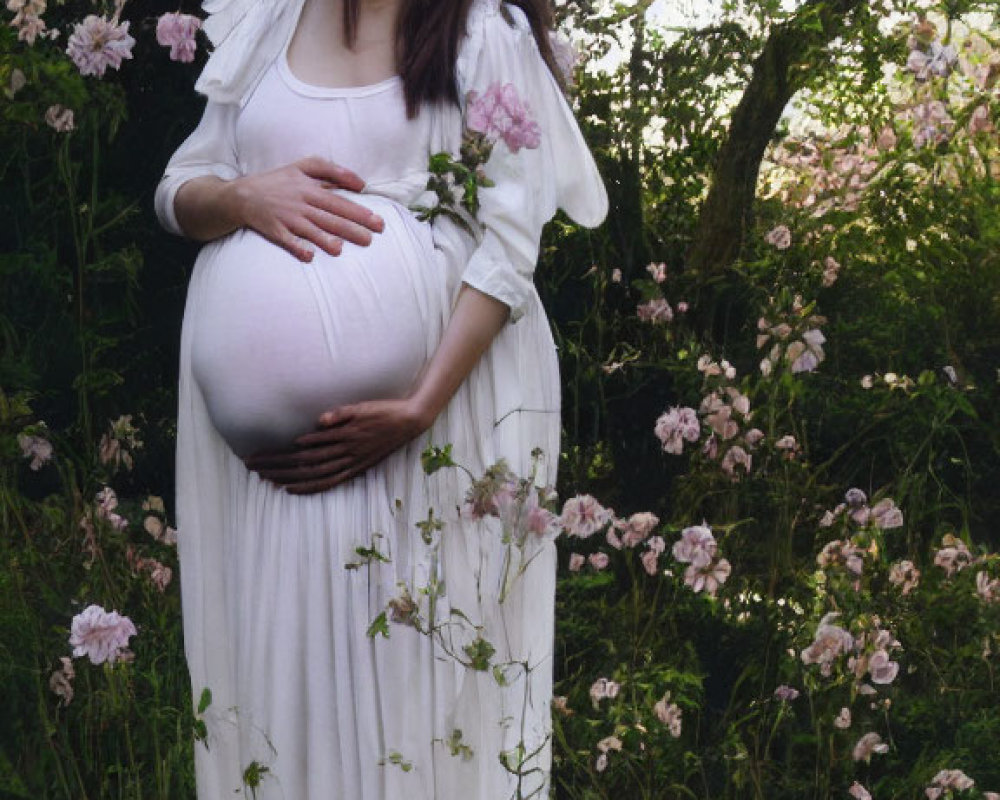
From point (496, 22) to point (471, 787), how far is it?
120 cm

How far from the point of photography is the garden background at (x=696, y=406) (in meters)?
3.49

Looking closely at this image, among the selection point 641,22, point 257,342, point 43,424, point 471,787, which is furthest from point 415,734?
point 641,22

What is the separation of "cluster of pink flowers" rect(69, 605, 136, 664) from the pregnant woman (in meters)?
0.22

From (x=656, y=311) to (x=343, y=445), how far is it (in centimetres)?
169

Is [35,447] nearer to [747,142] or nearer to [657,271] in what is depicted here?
[657,271]

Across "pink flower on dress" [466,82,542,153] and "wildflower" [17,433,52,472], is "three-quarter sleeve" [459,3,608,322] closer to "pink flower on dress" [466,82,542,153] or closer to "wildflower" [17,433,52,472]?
"pink flower on dress" [466,82,542,153]

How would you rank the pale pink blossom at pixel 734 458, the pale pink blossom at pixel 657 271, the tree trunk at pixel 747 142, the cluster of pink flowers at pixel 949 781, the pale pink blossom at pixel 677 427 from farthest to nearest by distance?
1. the tree trunk at pixel 747 142
2. the pale pink blossom at pixel 657 271
3. the pale pink blossom at pixel 734 458
4. the pale pink blossom at pixel 677 427
5. the cluster of pink flowers at pixel 949 781

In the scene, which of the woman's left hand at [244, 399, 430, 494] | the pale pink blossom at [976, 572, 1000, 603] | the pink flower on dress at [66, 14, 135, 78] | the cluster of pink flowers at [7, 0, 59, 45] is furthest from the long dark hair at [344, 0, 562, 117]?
the pale pink blossom at [976, 572, 1000, 603]

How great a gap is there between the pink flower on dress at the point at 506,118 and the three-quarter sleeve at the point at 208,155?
49 cm

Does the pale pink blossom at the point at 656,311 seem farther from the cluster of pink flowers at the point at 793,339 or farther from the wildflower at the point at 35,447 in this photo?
the wildflower at the point at 35,447

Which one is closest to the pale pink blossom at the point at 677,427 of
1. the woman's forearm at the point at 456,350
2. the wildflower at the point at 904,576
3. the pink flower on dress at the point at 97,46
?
the wildflower at the point at 904,576

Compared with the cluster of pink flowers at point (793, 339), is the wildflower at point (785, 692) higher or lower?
lower

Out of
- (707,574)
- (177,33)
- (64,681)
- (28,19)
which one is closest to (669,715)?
(707,574)

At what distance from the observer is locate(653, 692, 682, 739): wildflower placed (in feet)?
11.3
